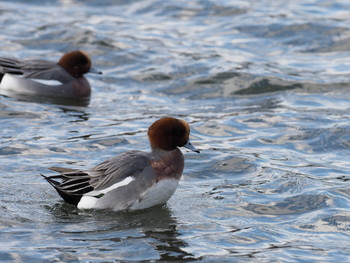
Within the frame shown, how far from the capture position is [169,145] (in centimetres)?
738

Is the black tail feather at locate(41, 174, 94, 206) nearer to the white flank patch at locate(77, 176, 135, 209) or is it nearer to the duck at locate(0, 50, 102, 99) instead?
the white flank patch at locate(77, 176, 135, 209)

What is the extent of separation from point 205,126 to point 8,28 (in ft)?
24.1

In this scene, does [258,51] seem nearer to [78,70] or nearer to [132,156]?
[78,70]

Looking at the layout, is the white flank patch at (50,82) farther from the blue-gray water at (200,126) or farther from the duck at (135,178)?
the duck at (135,178)

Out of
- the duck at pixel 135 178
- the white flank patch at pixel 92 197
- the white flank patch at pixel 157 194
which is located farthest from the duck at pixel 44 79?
the white flank patch at pixel 157 194

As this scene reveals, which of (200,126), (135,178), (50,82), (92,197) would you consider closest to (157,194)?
(135,178)

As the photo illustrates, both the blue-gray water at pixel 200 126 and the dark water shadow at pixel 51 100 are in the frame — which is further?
the dark water shadow at pixel 51 100

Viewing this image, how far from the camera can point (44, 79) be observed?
1218 centimetres

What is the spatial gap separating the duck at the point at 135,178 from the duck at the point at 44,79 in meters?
4.93

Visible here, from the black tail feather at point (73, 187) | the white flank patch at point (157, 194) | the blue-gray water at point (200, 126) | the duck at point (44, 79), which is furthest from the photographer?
the duck at point (44, 79)

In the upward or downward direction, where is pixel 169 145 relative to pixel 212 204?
upward

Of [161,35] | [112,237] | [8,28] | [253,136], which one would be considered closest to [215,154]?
[253,136]

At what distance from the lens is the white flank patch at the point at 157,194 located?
23.5 ft

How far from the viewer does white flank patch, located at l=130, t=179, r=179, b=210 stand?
7160 mm
